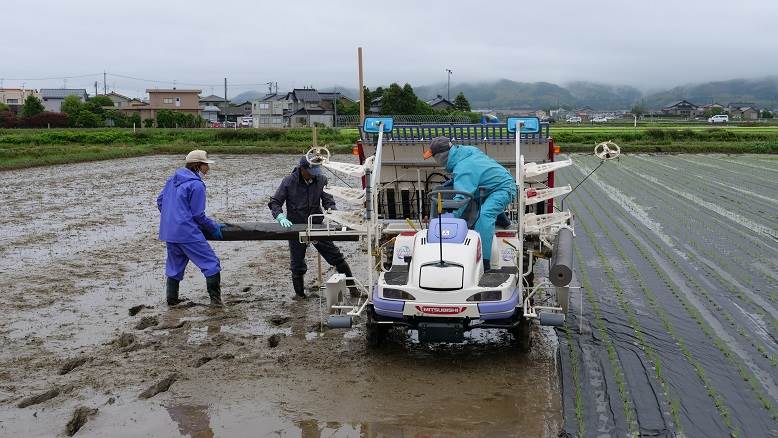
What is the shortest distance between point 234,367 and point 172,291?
86.2 inches

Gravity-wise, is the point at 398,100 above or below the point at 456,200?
above

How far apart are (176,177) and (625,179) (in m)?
17.3

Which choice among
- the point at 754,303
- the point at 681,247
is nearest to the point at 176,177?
the point at 754,303

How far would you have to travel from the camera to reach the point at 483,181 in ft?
21.5

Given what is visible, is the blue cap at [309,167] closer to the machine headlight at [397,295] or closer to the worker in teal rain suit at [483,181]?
the worker in teal rain suit at [483,181]

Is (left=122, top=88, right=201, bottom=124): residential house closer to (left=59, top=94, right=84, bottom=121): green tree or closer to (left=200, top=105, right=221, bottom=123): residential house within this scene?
(left=200, top=105, right=221, bottom=123): residential house

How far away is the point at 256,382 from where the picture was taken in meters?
5.77

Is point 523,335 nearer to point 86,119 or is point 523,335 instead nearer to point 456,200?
point 456,200

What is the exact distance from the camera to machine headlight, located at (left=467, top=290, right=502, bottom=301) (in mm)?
5738

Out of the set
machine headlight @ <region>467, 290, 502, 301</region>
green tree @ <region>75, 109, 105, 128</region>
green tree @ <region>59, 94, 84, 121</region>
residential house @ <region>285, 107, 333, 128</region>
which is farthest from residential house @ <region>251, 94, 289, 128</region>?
machine headlight @ <region>467, 290, 502, 301</region>

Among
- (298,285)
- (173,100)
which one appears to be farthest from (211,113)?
(298,285)

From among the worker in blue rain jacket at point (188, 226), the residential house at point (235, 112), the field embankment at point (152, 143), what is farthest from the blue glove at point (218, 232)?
the residential house at point (235, 112)

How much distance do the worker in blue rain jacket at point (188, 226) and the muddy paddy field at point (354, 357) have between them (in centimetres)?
35

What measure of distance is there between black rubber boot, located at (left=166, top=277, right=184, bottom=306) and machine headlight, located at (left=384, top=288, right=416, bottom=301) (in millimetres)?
2970
